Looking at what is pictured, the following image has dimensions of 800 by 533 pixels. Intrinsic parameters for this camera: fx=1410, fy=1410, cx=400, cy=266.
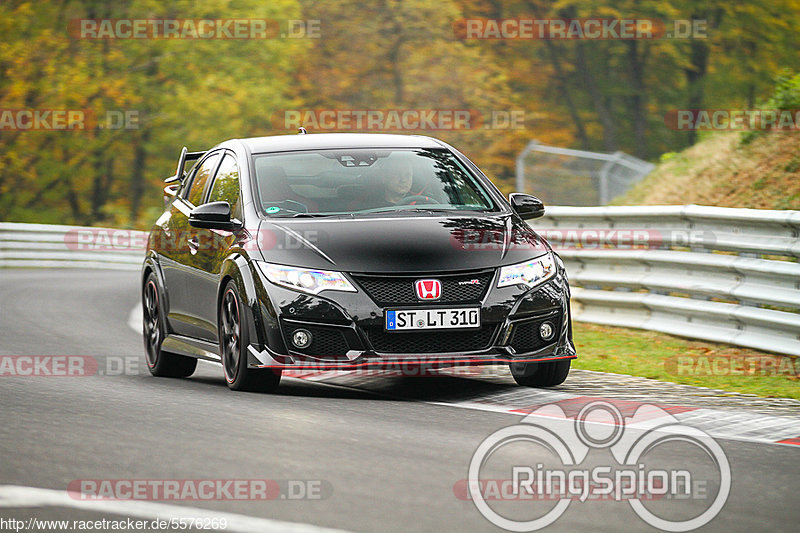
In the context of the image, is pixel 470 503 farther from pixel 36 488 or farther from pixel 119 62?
pixel 119 62

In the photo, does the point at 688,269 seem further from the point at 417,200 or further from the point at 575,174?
the point at 575,174

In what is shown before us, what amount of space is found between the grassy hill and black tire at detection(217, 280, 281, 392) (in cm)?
776

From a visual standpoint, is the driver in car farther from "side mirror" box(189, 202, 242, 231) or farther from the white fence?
the white fence

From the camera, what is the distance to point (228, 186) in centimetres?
1013

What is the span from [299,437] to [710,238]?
6244mm

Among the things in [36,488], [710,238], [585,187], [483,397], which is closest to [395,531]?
[36,488]

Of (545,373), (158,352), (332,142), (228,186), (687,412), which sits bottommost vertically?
(158,352)

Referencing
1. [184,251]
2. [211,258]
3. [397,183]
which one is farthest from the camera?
[184,251]

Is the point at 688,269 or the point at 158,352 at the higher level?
the point at 688,269

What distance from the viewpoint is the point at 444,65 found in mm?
52438

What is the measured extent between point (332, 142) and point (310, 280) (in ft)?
6.42

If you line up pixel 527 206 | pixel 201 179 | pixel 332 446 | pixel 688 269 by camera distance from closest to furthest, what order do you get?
pixel 332 446
pixel 527 206
pixel 201 179
pixel 688 269

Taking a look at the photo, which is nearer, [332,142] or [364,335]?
[364,335]

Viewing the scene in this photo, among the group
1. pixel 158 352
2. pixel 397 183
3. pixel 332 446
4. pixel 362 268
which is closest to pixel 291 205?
pixel 397 183
